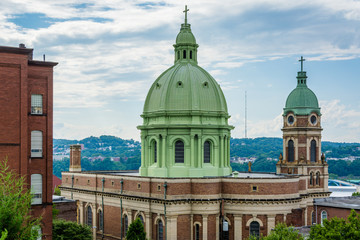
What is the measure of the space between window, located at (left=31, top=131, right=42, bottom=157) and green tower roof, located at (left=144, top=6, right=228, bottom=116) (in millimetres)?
21219

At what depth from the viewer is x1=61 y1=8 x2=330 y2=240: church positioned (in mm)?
61375

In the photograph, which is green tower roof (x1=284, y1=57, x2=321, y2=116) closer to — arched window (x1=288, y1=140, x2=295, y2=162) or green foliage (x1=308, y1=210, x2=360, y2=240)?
arched window (x1=288, y1=140, x2=295, y2=162)

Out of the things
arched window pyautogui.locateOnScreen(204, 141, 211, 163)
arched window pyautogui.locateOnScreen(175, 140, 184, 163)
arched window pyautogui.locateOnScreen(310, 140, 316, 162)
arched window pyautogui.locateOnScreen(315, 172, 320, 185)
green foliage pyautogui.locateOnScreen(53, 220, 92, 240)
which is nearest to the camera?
green foliage pyautogui.locateOnScreen(53, 220, 92, 240)

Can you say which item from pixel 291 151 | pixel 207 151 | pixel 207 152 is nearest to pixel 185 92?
pixel 207 151

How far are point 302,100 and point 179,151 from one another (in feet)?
77.0

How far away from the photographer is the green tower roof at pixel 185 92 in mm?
67438

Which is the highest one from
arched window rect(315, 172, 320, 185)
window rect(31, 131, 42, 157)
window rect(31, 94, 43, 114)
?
window rect(31, 94, 43, 114)

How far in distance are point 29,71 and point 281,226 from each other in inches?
966

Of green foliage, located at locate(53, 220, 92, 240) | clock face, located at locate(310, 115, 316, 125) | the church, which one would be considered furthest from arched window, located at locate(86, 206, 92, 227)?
clock face, located at locate(310, 115, 316, 125)

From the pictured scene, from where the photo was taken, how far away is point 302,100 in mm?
81375

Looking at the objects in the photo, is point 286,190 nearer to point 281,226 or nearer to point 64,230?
point 281,226

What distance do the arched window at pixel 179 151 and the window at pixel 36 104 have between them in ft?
72.3

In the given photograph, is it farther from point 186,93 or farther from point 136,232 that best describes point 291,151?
point 136,232

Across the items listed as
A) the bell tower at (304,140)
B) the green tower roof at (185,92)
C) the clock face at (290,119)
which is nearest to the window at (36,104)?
the green tower roof at (185,92)
